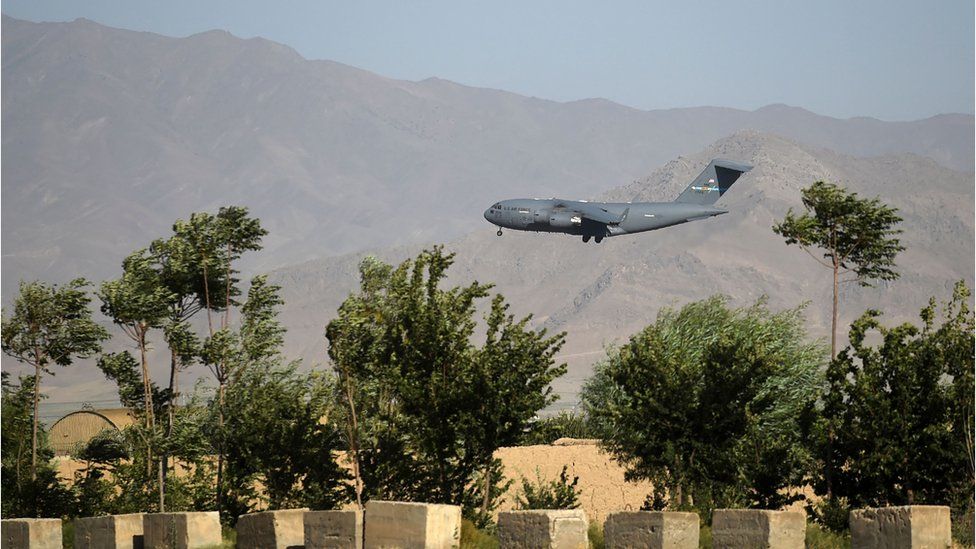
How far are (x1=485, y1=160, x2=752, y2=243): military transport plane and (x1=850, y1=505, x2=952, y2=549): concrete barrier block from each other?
67726 mm

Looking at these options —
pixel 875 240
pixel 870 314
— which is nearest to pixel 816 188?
pixel 875 240

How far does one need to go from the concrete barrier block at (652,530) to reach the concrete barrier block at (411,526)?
119 inches

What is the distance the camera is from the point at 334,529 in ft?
88.6

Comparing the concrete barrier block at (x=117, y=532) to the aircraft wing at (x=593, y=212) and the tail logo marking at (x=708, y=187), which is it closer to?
the aircraft wing at (x=593, y=212)

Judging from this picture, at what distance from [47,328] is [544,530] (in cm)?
2490

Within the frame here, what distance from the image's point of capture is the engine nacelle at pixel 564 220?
94500mm

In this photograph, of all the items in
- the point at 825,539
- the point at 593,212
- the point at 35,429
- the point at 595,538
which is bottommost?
the point at 825,539

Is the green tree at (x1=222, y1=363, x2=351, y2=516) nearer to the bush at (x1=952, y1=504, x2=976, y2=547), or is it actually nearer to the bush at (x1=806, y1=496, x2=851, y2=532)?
the bush at (x1=806, y1=496, x2=851, y2=532)

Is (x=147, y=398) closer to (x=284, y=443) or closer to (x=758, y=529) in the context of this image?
(x=284, y=443)

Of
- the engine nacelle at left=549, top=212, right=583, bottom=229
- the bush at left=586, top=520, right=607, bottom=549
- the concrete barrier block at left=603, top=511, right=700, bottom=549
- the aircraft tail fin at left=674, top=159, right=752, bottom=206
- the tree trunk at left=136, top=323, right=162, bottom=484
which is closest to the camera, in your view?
the concrete barrier block at left=603, top=511, right=700, bottom=549

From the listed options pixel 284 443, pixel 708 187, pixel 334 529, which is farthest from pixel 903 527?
pixel 708 187

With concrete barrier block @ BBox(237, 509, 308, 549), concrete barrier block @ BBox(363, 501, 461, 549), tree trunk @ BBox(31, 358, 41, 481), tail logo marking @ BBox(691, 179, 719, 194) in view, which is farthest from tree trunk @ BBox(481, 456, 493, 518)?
tail logo marking @ BBox(691, 179, 719, 194)

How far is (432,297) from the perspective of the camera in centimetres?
3556

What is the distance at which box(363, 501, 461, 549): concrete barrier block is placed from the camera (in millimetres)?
25516
